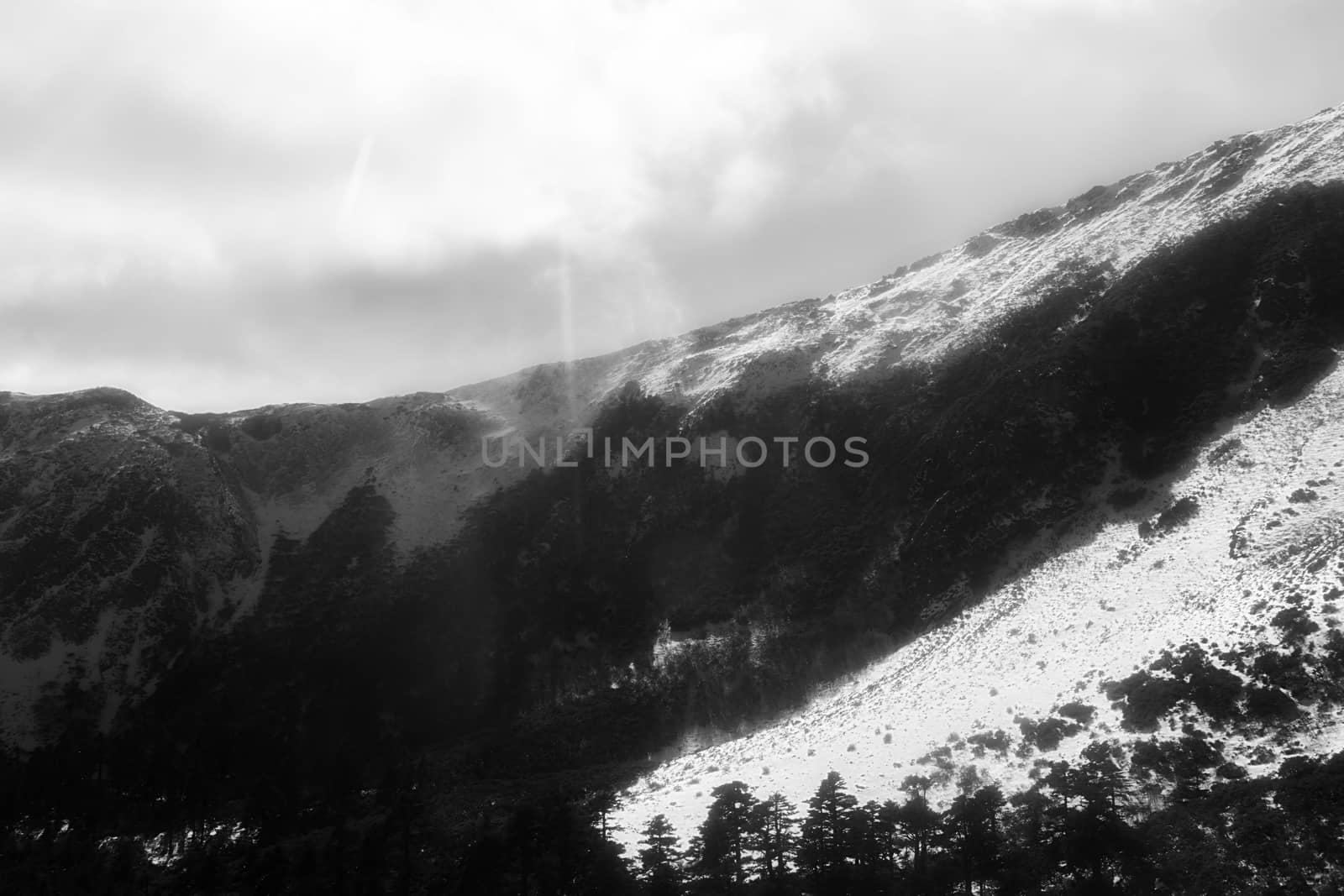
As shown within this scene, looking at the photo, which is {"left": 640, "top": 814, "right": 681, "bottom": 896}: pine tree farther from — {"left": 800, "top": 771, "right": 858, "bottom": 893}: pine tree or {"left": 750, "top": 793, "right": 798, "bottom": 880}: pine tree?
{"left": 800, "top": 771, "right": 858, "bottom": 893}: pine tree

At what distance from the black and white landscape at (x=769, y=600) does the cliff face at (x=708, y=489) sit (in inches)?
14.6

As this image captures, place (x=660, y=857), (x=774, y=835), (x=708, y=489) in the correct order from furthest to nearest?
(x=708, y=489) → (x=774, y=835) → (x=660, y=857)

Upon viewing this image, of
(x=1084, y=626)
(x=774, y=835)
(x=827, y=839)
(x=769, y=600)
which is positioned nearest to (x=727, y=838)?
(x=774, y=835)

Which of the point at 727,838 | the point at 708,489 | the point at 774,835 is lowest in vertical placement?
the point at 774,835

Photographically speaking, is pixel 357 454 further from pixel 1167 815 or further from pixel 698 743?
pixel 1167 815

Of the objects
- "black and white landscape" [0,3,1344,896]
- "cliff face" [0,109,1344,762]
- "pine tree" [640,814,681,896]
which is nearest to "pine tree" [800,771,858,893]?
"black and white landscape" [0,3,1344,896]

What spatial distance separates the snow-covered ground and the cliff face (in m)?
3.15

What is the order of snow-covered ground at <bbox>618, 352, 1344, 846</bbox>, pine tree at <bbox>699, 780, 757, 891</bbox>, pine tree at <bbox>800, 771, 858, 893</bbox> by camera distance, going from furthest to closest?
snow-covered ground at <bbox>618, 352, 1344, 846</bbox>, pine tree at <bbox>699, 780, 757, 891</bbox>, pine tree at <bbox>800, 771, 858, 893</bbox>

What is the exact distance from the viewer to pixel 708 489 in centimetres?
8569

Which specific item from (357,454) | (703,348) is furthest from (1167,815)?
(357,454)

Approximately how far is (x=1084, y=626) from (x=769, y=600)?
76.5ft

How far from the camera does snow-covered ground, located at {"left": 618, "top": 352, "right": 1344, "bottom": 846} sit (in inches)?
2079

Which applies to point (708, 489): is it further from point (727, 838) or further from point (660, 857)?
point (660, 857)

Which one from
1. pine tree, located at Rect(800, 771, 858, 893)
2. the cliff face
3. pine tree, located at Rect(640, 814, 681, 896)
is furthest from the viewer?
the cliff face
